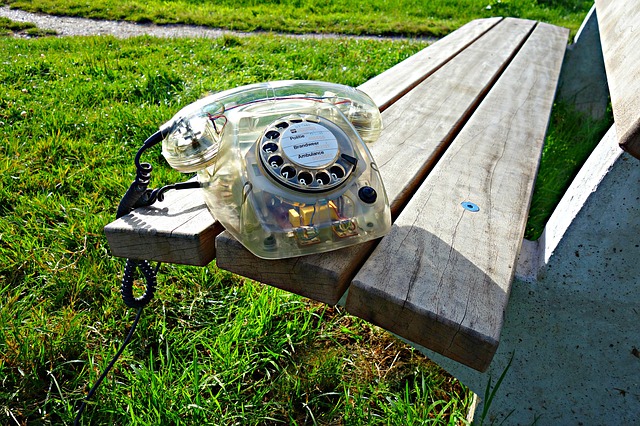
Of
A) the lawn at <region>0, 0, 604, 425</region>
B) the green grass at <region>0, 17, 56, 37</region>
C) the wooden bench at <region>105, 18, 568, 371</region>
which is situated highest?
the wooden bench at <region>105, 18, 568, 371</region>

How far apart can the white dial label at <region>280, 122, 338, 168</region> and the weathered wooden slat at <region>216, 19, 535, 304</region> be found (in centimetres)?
19

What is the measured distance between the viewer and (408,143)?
1.63 metres

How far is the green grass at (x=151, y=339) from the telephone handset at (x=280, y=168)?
2.41 feet

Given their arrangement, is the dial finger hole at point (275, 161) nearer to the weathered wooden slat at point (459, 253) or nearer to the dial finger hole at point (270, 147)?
the dial finger hole at point (270, 147)

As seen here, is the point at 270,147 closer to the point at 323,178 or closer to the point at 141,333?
the point at 323,178

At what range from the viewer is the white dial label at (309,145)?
1.05 metres

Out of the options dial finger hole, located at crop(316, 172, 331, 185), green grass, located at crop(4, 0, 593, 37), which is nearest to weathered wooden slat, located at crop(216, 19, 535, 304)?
dial finger hole, located at crop(316, 172, 331, 185)

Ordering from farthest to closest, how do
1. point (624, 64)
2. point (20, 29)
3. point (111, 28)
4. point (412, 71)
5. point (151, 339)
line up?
point (111, 28)
point (20, 29)
point (412, 71)
point (151, 339)
point (624, 64)

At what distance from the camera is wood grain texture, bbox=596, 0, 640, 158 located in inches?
36.3

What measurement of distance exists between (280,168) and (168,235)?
0.31 m

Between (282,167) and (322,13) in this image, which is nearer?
(282,167)

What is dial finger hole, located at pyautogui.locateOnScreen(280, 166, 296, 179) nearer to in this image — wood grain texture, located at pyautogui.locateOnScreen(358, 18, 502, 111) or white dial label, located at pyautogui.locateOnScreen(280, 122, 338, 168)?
white dial label, located at pyautogui.locateOnScreen(280, 122, 338, 168)

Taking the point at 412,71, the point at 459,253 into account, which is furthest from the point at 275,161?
the point at 412,71

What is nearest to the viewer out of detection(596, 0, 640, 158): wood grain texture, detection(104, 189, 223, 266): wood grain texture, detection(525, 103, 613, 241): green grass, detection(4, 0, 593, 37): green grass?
detection(596, 0, 640, 158): wood grain texture
